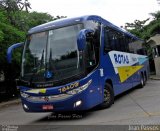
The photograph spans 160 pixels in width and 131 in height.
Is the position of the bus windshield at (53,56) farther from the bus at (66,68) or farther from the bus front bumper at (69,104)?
the bus front bumper at (69,104)

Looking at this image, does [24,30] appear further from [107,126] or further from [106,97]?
[107,126]

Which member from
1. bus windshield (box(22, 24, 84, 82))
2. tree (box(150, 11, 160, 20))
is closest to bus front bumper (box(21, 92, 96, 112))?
bus windshield (box(22, 24, 84, 82))

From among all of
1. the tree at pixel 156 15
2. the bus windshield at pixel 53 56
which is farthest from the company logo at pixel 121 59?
the tree at pixel 156 15

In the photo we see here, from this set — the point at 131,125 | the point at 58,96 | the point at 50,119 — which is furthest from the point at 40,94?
the point at 131,125

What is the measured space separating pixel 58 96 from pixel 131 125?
2759mm

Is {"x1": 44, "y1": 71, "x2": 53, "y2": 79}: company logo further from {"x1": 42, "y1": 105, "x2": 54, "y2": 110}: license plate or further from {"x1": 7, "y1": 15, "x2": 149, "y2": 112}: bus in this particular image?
{"x1": 42, "y1": 105, "x2": 54, "y2": 110}: license plate

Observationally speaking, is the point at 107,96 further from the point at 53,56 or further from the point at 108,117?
the point at 53,56

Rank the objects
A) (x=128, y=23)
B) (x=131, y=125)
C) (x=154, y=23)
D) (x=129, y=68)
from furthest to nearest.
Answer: (x=128, y=23) < (x=154, y=23) < (x=129, y=68) < (x=131, y=125)

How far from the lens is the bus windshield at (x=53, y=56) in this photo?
34.5ft

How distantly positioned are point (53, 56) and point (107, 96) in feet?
9.37

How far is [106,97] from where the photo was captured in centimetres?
1236

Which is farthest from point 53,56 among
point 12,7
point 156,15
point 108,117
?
point 156,15

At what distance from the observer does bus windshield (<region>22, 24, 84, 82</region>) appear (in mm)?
10508

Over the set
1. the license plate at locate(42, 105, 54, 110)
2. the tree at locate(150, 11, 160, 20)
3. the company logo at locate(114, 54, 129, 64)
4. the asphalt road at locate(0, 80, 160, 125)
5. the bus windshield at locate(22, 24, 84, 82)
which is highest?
the tree at locate(150, 11, 160, 20)
